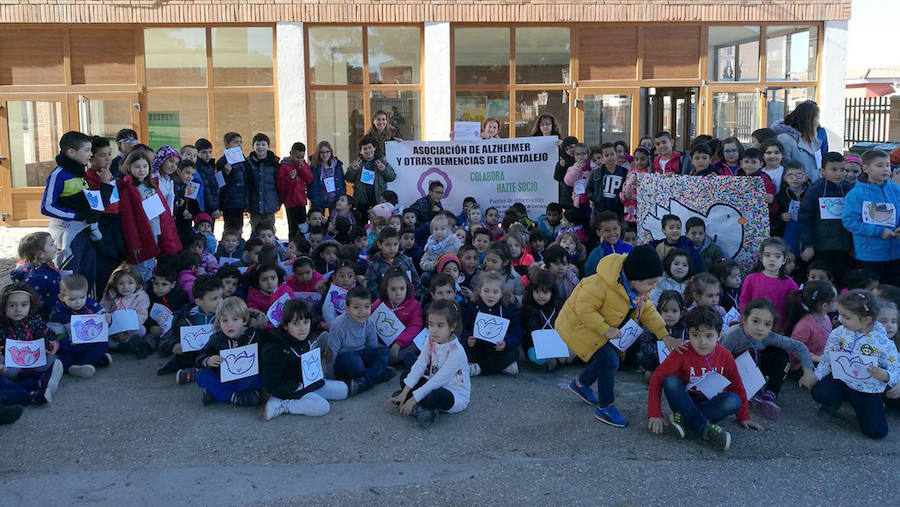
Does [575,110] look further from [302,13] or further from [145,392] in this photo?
[145,392]

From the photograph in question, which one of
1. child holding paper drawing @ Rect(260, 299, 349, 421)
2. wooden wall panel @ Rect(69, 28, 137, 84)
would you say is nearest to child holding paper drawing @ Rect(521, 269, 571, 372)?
child holding paper drawing @ Rect(260, 299, 349, 421)

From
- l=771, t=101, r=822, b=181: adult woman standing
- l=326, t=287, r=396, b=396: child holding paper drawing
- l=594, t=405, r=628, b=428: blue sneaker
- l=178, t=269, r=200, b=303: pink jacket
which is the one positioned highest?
l=771, t=101, r=822, b=181: adult woman standing

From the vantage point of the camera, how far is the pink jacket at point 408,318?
636 cm

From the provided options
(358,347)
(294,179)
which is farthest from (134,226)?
(358,347)

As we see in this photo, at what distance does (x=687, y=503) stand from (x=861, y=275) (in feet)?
10.6

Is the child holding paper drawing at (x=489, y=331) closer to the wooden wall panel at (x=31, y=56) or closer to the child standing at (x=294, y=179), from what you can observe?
the child standing at (x=294, y=179)

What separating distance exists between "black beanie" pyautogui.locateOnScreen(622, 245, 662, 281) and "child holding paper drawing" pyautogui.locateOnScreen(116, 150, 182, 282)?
172 inches

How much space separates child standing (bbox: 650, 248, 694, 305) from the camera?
21.6 feet

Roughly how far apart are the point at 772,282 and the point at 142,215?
519cm

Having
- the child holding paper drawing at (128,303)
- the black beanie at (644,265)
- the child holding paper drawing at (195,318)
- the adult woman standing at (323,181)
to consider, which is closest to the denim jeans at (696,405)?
the black beanie at (644,265)

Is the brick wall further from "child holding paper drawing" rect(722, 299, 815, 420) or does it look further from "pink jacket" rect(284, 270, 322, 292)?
"child holding paper drawing" rect(722, 299, 815, 420)

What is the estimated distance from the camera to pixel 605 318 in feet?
16.9

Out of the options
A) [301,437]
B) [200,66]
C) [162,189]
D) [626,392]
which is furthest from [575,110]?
[301,437]

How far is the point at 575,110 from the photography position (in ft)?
47.3
